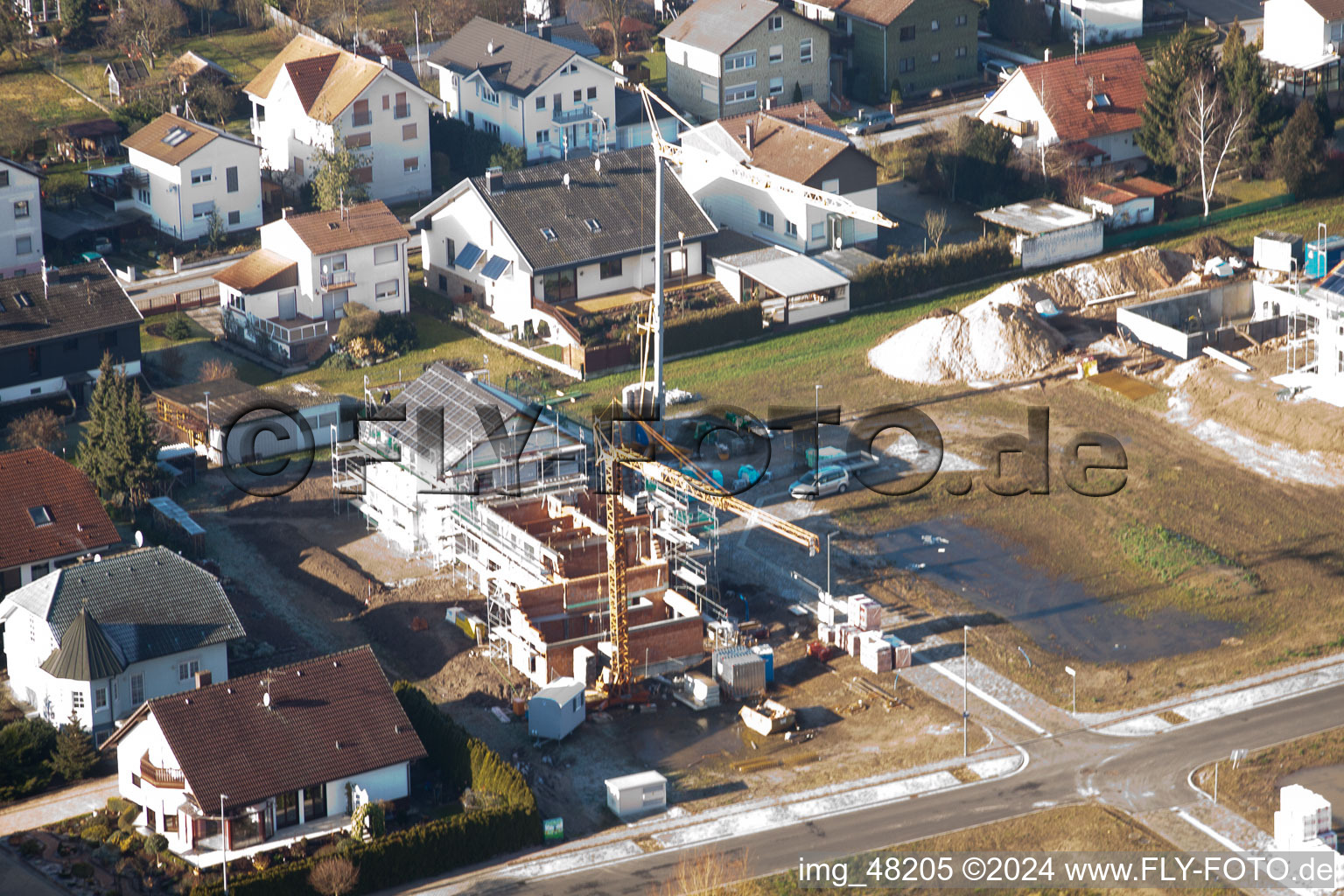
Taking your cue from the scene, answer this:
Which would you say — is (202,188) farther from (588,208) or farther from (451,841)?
(451,841)

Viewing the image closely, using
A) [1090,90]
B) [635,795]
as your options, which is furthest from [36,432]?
[1090,90]

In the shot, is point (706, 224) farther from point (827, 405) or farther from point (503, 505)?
point (503, 505)

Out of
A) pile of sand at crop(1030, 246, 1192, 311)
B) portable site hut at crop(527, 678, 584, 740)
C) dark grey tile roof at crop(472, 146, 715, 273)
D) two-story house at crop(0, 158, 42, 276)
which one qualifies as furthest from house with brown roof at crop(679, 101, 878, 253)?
portable site hut at crop(527, 678, 584, 740)

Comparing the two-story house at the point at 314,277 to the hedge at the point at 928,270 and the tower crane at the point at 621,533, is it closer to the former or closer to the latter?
the hedge at the point at 928,270

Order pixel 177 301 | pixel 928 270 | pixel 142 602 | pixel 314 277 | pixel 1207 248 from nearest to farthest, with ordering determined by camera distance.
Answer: pixel 142 602 → pixel 314 277 → pixel 177 301 → pixel 928 270 → pixel 1207 248

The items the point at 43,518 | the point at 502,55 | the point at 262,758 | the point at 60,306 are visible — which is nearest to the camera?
the point at 262,758
